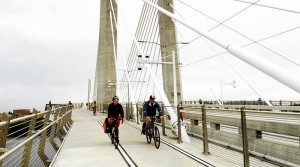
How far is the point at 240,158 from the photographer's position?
22.8 ft

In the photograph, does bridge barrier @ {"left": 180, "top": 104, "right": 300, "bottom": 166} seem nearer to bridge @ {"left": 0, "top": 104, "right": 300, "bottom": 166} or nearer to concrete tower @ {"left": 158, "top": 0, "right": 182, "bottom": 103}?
bridge @ {"left": 0, "top": 104, "right": 300, "bottom": 166}

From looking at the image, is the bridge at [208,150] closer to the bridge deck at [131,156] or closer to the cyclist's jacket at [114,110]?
the bridge deck at [131,156]

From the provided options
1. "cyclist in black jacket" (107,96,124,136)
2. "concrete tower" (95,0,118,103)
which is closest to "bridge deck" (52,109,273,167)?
"cyclist in black jacket" (107,96,124,136)

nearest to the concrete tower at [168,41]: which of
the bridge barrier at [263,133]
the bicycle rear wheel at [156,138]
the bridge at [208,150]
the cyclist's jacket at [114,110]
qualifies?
the cyclist's jacket at [114,110]

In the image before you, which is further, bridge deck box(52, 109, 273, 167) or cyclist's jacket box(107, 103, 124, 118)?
cyclist's jacket box(107, 103, 124, 118)

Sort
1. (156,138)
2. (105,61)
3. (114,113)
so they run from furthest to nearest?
1. (105,61)
2. (114,113)
3. (156,138)

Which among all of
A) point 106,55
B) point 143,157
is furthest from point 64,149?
point 106,55

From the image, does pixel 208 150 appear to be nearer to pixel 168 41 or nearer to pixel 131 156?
pixel 131 156

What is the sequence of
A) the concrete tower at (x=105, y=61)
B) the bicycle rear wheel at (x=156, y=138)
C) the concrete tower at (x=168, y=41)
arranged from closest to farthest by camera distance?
the bicycle rear wheel at (x=156, y=138)
the concrete tower at (x=168, y=41)
the concrete tower at (x=105, y=61)

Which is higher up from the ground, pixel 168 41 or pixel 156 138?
pixel 168 41

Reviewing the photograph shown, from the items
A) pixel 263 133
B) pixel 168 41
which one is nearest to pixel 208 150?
pixel 263 133

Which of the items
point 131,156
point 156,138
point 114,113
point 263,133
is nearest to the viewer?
point 263,133

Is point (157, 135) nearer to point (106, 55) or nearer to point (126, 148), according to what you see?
point (126, 148)

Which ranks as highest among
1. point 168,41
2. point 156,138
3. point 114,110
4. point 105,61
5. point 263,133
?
point 105,61
